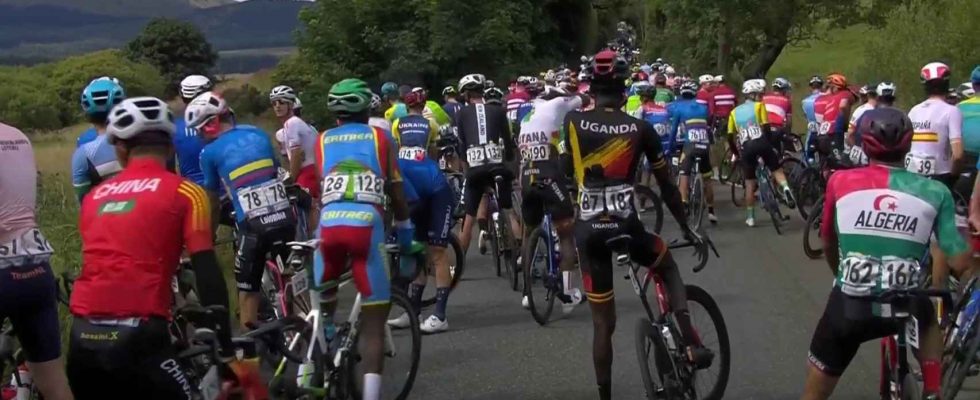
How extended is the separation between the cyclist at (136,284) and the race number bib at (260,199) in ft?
10.5

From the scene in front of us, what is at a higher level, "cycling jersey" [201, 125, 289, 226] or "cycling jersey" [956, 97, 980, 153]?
"cycling jersey" [201, 125, 289, 226]

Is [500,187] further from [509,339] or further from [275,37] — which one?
[275,37]

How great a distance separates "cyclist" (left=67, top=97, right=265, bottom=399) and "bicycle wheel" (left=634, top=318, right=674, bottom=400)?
2752 millimetres

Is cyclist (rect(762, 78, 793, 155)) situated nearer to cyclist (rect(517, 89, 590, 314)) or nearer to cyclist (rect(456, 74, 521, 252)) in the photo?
cyclist (rect(517, 89, 590, 314))

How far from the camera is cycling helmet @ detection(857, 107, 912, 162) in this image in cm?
561

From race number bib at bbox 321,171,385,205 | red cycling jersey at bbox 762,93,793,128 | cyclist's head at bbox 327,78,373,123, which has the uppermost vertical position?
cyclist's head at bbox 327,78,373,123

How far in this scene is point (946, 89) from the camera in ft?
32.5

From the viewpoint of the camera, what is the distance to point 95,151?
7.72 m

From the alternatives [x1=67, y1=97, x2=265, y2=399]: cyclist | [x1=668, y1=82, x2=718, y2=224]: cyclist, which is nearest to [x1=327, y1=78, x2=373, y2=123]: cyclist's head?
[x1=67, y1=97, x2=265, y2=399]: cyclist

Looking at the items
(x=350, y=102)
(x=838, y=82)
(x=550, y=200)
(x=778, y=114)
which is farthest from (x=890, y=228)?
(x=838, y=82)

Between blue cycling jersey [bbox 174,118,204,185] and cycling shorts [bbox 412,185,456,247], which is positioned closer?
blue cycling jersey [bbox 174,118,204,185]

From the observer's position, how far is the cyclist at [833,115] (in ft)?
54.3

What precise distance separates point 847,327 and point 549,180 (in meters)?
5.31

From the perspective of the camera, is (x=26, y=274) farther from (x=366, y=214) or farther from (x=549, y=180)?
(x=549, y=180)
